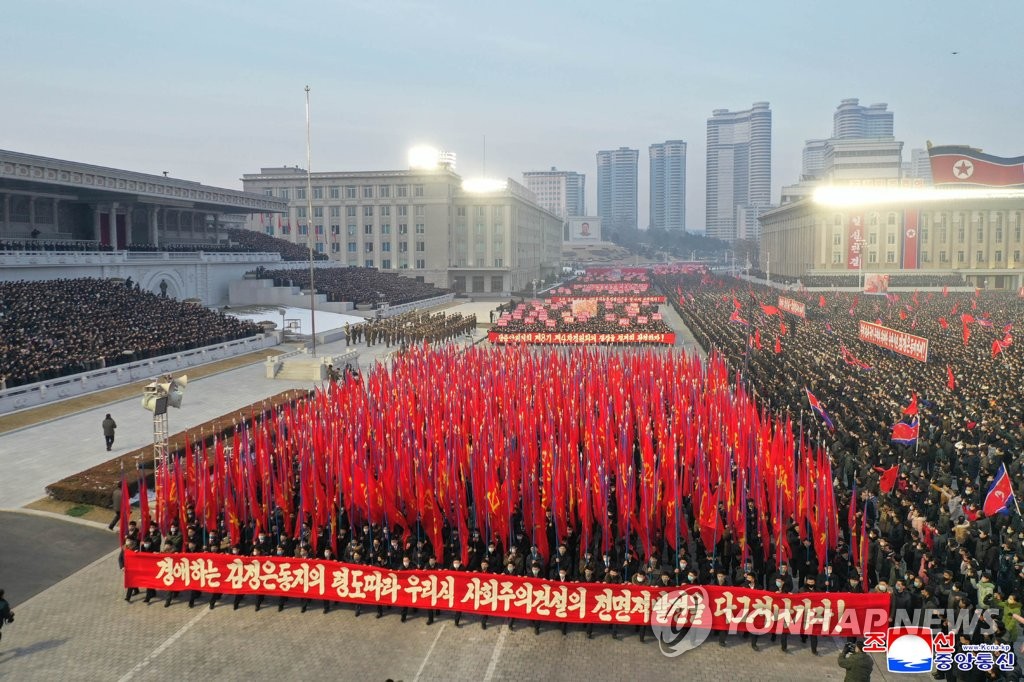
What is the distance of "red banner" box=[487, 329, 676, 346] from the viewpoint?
153 feet

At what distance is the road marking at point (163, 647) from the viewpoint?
1105 cm

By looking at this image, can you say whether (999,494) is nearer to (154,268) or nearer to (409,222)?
(154,268)

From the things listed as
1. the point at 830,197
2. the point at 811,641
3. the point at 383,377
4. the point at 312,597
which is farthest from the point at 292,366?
the point at 830,197

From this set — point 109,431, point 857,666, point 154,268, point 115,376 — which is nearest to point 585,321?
point 115,376

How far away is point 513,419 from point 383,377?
6952mm

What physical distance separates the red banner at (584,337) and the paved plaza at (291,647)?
33361 millimetres

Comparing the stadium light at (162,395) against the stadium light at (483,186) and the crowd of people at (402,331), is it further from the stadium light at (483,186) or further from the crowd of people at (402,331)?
the stadium light at (483,186)

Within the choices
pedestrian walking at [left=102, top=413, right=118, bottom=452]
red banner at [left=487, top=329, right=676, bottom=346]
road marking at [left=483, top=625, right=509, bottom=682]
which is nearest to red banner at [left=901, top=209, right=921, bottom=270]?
red banner at [left=487, top=329, right=676, bottom=346]

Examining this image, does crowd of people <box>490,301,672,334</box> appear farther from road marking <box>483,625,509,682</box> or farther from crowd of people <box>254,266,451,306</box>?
road marking <box>483,625,509,682</box>

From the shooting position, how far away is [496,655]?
11.6m

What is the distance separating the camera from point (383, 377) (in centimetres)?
2612

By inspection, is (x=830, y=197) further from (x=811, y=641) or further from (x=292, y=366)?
(x=811, y=641)

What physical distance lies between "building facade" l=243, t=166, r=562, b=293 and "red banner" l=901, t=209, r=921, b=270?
164ft

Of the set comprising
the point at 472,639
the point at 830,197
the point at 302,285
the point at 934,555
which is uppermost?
the point at 830,197
